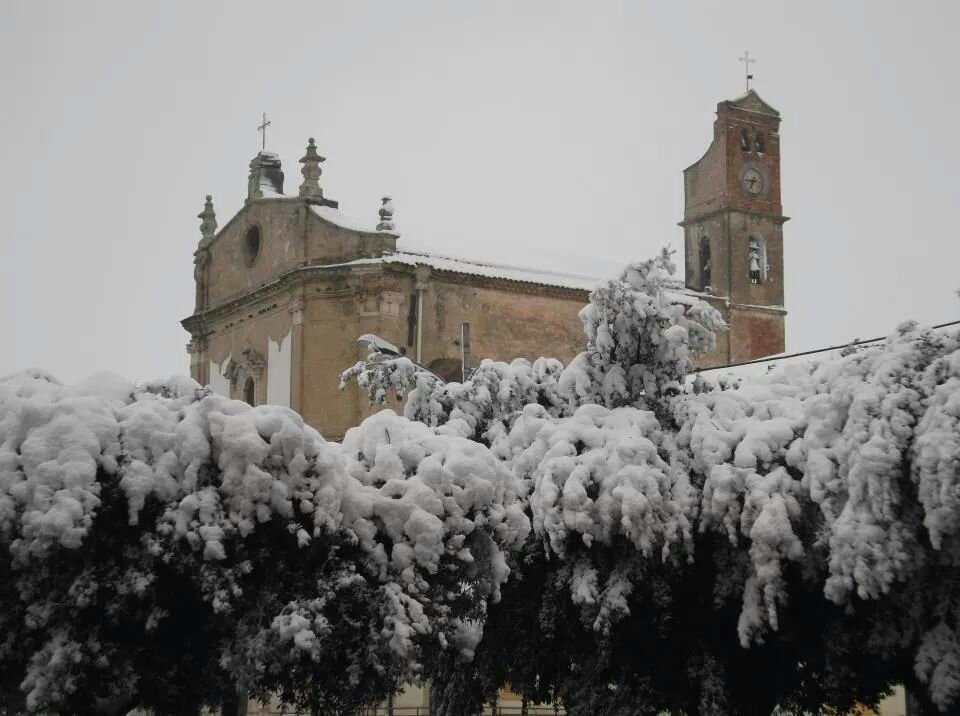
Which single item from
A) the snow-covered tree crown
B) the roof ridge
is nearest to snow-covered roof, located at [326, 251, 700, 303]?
the roof ridge

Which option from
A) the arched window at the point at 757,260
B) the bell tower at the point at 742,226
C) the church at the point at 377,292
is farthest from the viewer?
the arched window at the point at 757,260

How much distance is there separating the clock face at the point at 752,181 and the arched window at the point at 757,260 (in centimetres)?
108

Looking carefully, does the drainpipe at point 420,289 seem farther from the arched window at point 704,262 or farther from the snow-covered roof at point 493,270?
the arched window at point 704,262

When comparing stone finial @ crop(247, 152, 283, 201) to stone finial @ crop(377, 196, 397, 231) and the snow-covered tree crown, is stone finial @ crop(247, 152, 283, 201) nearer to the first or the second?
stone finial @ crop(377, 196, 397, 231)

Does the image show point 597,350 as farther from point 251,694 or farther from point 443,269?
point 443,269

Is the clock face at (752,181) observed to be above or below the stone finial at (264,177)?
above

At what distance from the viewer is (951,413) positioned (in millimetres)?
12594

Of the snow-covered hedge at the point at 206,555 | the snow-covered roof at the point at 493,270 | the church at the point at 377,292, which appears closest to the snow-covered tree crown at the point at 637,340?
the snow-covered hedge at the point at 206,555

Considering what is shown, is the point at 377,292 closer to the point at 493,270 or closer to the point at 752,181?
the point at 493,270

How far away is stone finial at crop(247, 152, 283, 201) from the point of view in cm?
3030

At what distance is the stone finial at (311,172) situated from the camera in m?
28.6

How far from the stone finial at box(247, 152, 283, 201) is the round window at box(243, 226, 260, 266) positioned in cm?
68

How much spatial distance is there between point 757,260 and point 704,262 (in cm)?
122

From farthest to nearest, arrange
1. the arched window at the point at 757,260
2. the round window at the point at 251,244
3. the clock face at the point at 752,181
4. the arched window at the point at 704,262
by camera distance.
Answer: the clock face at the point at 752,181 < the arched window at the point at 704,262 < the arched window at the point at 757,260 < the round window at the point at 251,244
